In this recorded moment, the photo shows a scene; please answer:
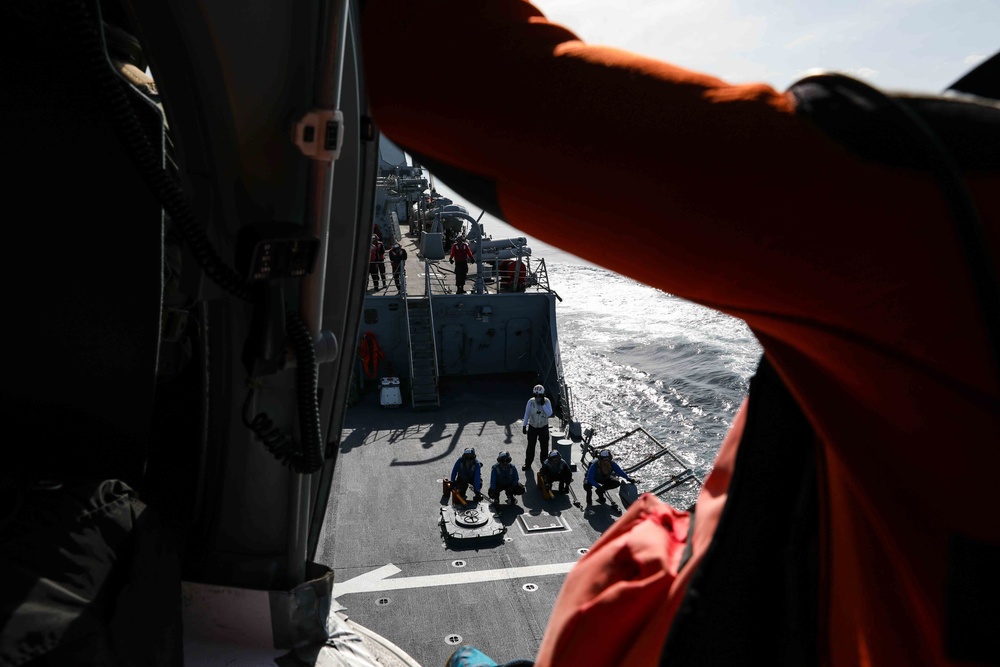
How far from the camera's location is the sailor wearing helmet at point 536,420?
14.3 metres

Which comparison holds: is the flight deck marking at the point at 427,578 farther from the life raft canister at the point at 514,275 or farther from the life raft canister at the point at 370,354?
the life raft canister at the point at 514,275

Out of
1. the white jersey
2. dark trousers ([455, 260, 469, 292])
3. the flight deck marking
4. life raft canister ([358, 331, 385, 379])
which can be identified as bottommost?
the flight deck marking

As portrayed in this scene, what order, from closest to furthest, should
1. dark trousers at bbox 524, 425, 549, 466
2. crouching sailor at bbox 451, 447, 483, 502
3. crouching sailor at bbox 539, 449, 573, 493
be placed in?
crouching sailor at bbox 451, 447, 483, 502
crouching sailor at bbox 539, 449, 573, 493
dark trousers at bbox 524, 425, 549, 466

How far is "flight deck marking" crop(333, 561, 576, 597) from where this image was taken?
35.2 ft

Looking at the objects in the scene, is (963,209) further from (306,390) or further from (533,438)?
(533,438)

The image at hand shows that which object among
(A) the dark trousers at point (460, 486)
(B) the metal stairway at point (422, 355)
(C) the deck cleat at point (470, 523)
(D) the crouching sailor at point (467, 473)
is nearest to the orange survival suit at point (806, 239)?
(C) the deck cleat at point (470, 523)

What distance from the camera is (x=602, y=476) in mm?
13227


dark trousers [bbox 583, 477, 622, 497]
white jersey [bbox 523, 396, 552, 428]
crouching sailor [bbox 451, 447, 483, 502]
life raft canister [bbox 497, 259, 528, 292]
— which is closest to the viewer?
crouching sailor [bbox 451, 447, 483, 502]

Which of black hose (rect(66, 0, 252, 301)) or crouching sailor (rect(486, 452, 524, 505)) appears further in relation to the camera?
crouching sailor (rect(486, 452, 524, 505))

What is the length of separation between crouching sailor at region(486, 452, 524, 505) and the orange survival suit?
40.4 feet

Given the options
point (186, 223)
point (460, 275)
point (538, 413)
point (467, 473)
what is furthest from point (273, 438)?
point (460, 275)

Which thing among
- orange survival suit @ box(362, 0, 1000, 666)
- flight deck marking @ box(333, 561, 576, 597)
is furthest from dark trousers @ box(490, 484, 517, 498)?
orange survival suit @ box(362, 0, 1000, 666)

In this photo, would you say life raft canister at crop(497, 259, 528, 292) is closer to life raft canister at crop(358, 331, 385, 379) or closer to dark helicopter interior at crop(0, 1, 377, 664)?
life raft canister at crop(358, 331, 385, 379)

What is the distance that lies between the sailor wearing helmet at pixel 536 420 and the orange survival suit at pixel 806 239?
13475 millimetres
